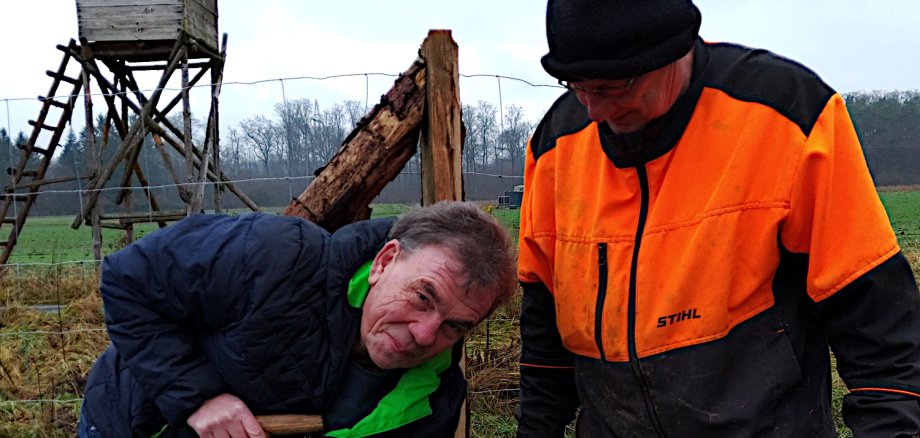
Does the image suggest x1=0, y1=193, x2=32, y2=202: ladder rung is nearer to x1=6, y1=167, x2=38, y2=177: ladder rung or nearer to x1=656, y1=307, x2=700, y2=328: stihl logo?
x1=6, y1=167, x2=38, y2=177: ladder rung

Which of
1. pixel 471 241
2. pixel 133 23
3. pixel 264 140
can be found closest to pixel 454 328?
pixel 471 241

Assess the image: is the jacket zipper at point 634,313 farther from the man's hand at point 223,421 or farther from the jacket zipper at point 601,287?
the man's hand at point 223,421

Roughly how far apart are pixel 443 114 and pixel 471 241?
0.82m

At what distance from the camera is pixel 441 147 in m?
2.31

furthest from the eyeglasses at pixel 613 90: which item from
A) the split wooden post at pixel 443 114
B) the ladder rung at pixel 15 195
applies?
the ladder rung at pixel 15 195

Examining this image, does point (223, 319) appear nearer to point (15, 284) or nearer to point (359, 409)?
point (359, 409)

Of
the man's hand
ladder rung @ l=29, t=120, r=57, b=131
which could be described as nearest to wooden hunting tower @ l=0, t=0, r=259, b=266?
ladder rung @ l=29, t=120, r=57, b=131

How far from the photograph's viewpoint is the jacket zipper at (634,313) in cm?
142

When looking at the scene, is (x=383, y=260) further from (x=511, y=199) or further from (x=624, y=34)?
(x=511, y=199)

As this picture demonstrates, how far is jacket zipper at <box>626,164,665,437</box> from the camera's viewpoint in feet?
4.67

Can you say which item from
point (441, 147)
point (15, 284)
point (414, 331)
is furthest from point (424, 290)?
point (15, 284)

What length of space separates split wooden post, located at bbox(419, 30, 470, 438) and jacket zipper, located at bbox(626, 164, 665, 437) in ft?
3.31

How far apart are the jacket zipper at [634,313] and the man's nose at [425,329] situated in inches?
19.7

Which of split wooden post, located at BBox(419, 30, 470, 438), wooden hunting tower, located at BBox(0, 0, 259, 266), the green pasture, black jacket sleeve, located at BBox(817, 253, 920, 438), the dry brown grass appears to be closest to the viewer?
black jacket sleeve, located at BBox(817, 253, 920, 438)
